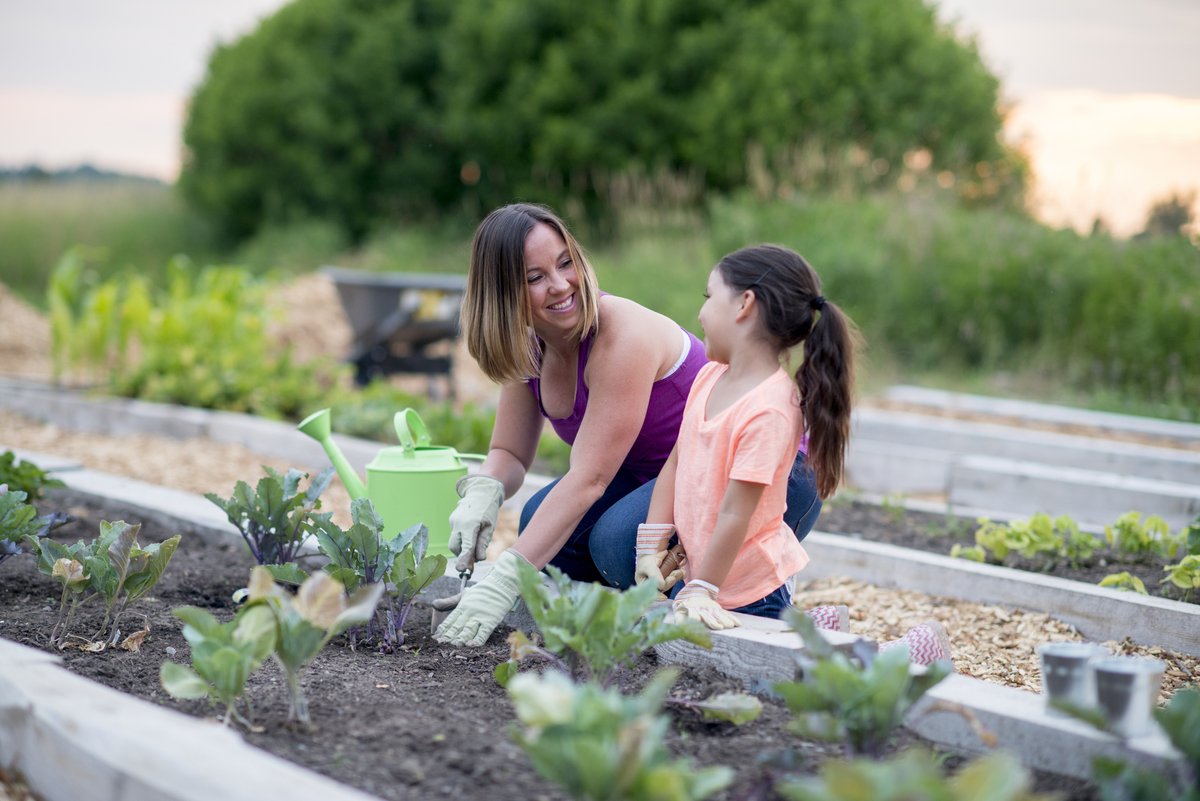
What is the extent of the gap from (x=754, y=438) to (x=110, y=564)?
1.37 meters

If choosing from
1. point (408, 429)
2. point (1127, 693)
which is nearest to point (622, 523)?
point (408, 429)

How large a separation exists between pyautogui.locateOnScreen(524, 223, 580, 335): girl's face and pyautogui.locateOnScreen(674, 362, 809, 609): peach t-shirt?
0.36 metres

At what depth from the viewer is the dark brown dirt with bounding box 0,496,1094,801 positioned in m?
1.71

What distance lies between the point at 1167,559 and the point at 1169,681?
84 centimetres

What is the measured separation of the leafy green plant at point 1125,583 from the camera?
9.44ft

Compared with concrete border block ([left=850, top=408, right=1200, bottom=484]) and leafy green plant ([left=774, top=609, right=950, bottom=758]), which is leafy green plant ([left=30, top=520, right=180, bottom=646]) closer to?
leafy green plant ([left=774, top=609, right=950, bottom=758])

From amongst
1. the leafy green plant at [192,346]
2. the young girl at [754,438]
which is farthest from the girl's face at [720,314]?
the leafy green plant at [192,346]

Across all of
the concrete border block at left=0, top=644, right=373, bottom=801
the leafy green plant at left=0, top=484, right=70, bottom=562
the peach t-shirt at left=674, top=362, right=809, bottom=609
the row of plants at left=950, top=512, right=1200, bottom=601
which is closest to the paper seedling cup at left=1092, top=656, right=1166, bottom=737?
the peach t-shirt at left=674, top=362, right=809, bottom=609

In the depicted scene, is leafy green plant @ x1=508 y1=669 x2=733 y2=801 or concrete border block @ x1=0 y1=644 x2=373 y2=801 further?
concrete border block @ x1=0 y1=644 x2=373 y2=801

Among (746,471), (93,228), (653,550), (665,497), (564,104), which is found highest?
(564,104)

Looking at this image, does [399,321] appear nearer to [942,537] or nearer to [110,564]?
[942,537]

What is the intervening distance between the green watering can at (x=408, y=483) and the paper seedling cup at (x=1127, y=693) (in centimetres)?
178

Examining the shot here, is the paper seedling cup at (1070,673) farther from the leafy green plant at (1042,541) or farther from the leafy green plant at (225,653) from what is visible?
the leafy green plant at (1042,541)

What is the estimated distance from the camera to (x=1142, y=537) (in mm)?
3262
